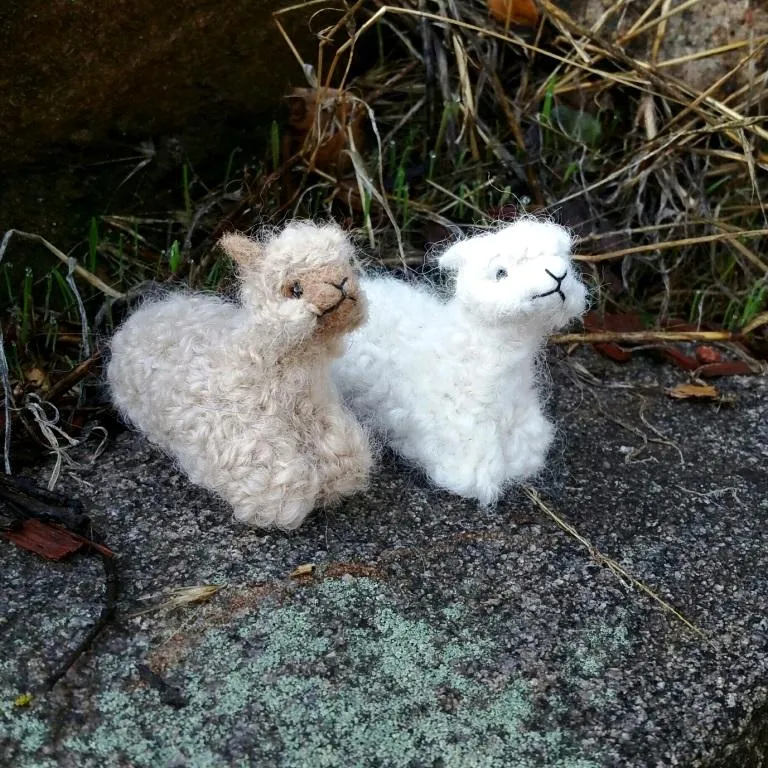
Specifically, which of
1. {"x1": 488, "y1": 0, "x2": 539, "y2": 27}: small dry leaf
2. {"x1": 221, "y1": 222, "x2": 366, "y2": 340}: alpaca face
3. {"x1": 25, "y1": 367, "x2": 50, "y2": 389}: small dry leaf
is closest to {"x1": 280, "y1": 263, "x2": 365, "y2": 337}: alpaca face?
{"x1": 221, "y1": 222, "x2": 366, "y2": 340}: alpaca face

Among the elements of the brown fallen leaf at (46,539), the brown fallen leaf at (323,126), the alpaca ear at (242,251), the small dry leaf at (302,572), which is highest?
the alpaca ear at (242,251)

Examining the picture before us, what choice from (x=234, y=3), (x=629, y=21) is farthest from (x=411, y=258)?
(x=629, y=21)

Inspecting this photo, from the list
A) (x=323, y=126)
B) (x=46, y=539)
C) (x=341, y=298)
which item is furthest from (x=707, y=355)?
(x=46, y=539)

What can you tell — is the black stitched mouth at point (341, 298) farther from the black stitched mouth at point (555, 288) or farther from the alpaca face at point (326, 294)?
the black stitched mouth at point (555, 288)

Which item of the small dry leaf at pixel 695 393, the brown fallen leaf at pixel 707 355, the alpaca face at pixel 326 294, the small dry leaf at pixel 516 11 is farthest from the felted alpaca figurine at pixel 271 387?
the small dry leaf at pixel 516 11

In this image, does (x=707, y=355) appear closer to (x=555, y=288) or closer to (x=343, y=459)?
(x=555, y=288)

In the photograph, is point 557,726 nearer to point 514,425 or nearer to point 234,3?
point 514,425

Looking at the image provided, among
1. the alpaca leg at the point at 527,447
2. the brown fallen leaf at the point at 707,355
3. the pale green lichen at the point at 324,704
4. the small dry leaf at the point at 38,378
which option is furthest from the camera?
the brown fallen leaf at the point at 707,355
